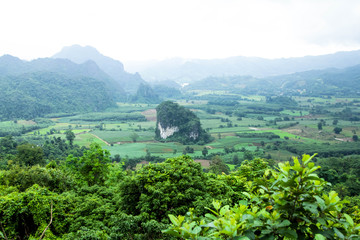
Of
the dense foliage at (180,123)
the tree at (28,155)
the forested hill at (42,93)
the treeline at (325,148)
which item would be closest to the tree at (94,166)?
the tree at (28,155)

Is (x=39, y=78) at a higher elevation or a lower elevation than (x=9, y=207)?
higher

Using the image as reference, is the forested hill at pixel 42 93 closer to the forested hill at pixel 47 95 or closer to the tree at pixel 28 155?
the forested hill at pixel 47 95

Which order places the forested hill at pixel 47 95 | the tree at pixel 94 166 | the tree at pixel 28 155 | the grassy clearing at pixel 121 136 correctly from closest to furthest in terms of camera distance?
the tree at pixel 94 166 → the tree at pixel 28 155 → the grassy clearing at pixel 121 136 → the forested hill at pixel 47 95

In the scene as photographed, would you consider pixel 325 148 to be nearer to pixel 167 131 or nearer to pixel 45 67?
pixel 167 131

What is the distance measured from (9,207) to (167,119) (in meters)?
60.8

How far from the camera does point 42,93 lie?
395 ft

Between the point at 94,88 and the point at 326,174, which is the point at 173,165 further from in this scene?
the point at 94,88

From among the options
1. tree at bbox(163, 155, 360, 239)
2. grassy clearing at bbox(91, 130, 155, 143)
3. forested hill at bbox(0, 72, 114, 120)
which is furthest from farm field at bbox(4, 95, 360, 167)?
tree at bbox(163, 155, 360, 239)

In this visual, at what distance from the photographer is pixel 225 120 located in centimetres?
8738

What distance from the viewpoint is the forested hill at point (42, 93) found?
99756 millimetres

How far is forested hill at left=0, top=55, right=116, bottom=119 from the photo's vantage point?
3927 inches

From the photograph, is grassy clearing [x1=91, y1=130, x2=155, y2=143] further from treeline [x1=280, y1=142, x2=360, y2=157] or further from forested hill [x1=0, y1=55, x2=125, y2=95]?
forested hill [x1=0, y1=55, x2=125, y2=95]

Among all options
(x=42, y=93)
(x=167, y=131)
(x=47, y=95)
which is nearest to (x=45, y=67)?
(x=42, y=93)

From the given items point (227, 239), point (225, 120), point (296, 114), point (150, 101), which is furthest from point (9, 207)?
point (150, 101)
